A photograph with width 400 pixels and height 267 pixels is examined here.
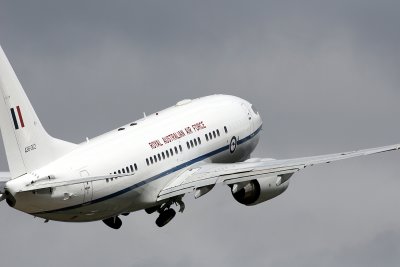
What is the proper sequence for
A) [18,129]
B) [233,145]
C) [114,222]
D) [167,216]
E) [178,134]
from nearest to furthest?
[18,129], [167,216], [114,222], [178,134], [233,145]

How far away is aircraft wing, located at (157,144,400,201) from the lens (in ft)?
557

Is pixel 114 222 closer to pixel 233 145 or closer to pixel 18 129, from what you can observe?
pixel 233 145

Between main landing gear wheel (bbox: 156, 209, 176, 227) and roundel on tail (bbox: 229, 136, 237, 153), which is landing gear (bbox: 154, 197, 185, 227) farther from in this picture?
roundel on tail (bbox: 229, 136, 237, 153)

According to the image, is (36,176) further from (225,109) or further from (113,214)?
(225,109)

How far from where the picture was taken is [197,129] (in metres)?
178

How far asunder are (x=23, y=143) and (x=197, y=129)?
1645 centimetres

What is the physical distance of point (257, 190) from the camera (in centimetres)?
17388

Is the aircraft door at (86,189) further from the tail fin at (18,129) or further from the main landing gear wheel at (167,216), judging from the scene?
the main landing gear wheel at (167,216)

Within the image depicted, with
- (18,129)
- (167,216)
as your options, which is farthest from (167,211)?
(18,129)

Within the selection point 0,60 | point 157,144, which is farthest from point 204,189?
point 0,60

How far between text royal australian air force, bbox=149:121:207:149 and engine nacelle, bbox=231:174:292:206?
4.28 m

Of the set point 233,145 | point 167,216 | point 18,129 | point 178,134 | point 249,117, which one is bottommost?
point 167,216

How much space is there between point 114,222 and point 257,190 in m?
8.24

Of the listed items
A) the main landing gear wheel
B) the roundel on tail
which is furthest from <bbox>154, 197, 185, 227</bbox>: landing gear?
the roundel on tail
